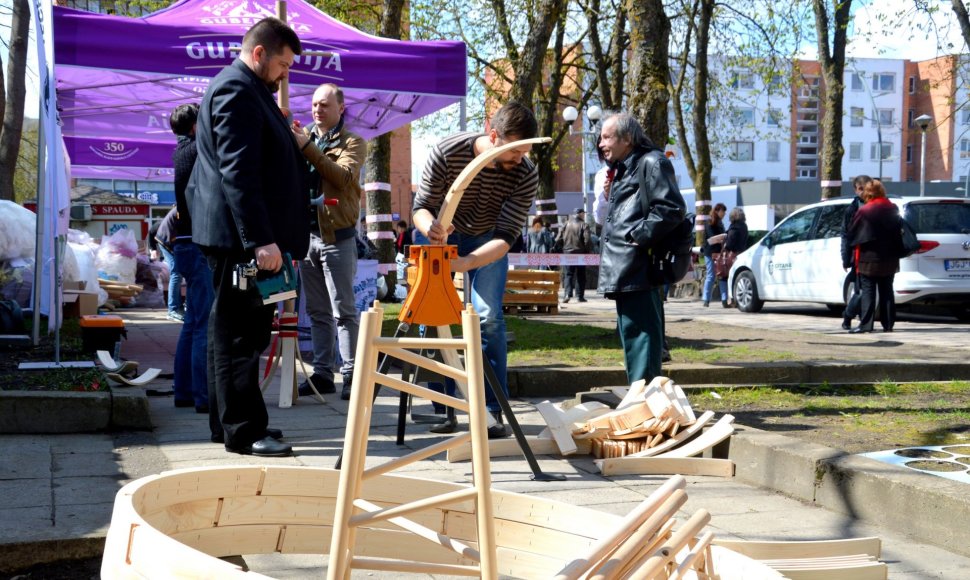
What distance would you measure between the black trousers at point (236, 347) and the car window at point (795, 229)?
490 inches

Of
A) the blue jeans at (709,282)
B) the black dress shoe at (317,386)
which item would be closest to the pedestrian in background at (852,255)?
the blue jeans at (709,282)

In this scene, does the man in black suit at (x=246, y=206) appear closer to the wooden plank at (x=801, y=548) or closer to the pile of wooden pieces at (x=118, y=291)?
the wooden plank at (x=801, y=548)

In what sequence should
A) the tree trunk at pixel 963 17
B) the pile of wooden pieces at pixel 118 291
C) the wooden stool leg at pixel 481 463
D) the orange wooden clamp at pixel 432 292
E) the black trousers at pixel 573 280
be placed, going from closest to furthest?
the wooden stool leg at pixel 481 463 < the orange wooden clamp at pixel 432 292 < the tree trunk at pixel 963 17 < the pile of wooden pieces at pixel 118 291 < the black trousers at pixel 573 280

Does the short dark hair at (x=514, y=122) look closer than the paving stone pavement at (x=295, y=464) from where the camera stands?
No

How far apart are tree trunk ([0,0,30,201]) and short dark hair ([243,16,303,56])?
47.4 ft

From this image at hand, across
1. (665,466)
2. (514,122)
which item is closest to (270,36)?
(514,122)

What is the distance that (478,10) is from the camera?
1137 inches

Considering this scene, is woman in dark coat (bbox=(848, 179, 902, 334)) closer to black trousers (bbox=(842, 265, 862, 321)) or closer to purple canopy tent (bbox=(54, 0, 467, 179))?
black trousers (bbox=(842, 265, 862, 321))

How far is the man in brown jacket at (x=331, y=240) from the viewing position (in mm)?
6793

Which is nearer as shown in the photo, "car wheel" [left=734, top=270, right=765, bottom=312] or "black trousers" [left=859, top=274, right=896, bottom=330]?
"black trousers" [left=859, top=274, right=896, bottom=330]

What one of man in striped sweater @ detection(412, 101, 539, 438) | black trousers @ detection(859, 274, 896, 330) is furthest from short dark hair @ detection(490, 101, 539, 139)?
black trousers @ detection(859, 274, 896, 330)

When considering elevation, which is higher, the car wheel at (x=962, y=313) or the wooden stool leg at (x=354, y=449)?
the wooden stool leg at (x=354, y=449)

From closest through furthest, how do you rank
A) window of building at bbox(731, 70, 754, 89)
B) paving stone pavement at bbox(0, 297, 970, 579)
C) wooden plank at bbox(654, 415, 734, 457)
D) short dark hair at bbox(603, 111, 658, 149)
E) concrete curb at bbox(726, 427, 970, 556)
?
paving stone pavement at bbox(0, 297, 970, 579) < concrete curb at bbox(726, 427, 970, 556) < wooden plank at bbox(654, 415, 734, 457) < short dark hair at bbox(603, 111, 658, 149) < window of building at bbox(731, 70, 754, 89)

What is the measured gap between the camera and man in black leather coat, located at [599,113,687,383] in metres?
Result: 5.91
